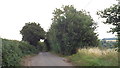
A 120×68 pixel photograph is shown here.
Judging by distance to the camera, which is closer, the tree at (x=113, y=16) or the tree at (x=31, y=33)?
the tree at (x=113, y=16)

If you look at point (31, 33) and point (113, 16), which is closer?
point (113, 16)

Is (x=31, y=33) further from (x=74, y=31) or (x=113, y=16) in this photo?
(x=113, y=16)

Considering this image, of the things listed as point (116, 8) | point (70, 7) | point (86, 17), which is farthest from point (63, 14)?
point (116, 8)

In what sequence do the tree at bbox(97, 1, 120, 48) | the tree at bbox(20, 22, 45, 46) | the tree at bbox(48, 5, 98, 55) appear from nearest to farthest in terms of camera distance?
the tree at bbox(97, 1, 120, 48)
the tree at bbox(48, 5, 98, 55)
the tree at bbox(20, 22, 45, 46)

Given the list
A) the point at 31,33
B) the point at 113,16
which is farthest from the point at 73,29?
the point at 31,33

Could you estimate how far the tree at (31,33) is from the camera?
55.7 meters

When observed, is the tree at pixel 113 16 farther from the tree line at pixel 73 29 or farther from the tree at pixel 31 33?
the tree at pixel 31 33

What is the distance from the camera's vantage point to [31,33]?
56062 mm

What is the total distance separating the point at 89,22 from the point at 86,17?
1090mm

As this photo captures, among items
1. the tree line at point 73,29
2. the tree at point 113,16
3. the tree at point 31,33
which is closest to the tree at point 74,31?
the tree line at point 73,29

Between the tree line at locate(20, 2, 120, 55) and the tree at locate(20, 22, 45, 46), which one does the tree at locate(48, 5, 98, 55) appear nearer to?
the tree line at locate(20, 2, 120, 55)

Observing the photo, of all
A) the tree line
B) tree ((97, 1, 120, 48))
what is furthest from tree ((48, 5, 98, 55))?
tree ((97, 1, 120, 48))

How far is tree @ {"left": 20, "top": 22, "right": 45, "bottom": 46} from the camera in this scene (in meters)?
55.7

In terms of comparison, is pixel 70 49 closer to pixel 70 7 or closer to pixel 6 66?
pixel 70 7
